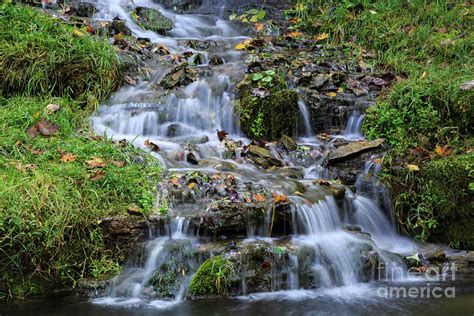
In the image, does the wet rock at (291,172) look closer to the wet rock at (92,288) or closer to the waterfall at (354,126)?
the waterfall at (354,126)

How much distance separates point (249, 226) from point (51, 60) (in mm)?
3844

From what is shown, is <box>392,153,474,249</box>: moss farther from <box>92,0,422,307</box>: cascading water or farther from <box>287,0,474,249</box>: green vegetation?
<box>92,0,422,307</box>: cascading water

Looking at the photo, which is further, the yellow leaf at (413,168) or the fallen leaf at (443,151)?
the fallen leaf at (443,151)

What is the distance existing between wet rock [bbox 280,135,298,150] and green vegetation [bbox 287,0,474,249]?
3.33 feet

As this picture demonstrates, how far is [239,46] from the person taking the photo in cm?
938

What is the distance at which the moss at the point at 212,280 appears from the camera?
4.45 meters

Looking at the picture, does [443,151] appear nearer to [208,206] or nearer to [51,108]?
[208,206]

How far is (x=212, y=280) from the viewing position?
4469 millimetres

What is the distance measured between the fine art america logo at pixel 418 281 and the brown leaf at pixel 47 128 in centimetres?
396

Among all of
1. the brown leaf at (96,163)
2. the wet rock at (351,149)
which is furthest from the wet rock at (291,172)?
the brown leaf at (96,163)

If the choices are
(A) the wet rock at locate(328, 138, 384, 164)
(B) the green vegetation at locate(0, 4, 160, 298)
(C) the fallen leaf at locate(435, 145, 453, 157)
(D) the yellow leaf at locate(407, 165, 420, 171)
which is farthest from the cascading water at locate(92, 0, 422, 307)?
(C) the fallen leaf at locate(435, 145, 453, 157)

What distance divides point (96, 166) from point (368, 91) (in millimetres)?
4309

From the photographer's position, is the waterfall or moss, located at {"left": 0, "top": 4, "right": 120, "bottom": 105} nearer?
moss, located at {"left": 0, "top": 4, "right": 120, "bottom": 105}

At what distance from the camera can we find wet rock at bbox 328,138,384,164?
20.8 feet
